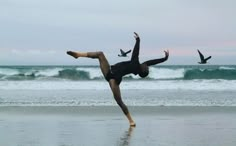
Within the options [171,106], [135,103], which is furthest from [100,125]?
[135,103]

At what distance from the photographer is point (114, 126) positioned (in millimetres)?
11945

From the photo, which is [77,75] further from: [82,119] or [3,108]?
[82,119]

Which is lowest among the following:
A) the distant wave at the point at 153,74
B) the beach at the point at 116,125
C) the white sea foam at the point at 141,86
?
the distant wave at the point at 153,74

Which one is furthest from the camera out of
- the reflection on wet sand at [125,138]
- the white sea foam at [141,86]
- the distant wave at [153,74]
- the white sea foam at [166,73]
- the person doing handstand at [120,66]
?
the white sea foam at [166,73]

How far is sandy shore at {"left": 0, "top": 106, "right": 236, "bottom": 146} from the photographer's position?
9415mm

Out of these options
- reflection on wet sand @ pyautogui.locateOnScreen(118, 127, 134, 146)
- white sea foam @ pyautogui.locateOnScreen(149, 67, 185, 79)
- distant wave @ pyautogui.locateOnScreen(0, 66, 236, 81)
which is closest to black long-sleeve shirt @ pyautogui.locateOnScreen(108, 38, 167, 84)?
reflection on wet sand @ pyautogui.locateOnScreen(118, 127, 134, 146)

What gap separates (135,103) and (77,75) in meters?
31.9

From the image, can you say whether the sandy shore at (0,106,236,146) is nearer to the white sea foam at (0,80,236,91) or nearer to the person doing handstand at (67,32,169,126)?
the person doing handstand at (67,32,169,126)

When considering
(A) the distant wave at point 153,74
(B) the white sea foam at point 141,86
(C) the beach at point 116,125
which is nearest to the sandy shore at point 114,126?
(C) the beach at point 116,125

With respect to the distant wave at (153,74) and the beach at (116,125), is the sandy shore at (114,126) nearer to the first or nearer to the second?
the beach at (116,125)

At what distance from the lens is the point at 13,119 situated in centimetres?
1367

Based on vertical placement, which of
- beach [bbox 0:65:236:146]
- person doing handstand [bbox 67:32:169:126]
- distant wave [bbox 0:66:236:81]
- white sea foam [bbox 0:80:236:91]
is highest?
person doing handstand [bbox 67:32:169:126]

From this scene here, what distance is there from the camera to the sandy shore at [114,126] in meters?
9.41

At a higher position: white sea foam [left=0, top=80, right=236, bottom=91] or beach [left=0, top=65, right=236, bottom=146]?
beach [left=0, top=65, right=236, bottom=146]
